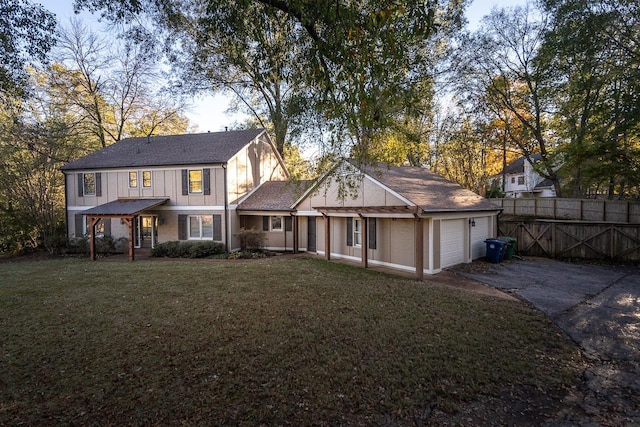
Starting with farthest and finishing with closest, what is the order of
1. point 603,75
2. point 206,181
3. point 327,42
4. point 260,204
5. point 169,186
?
point 260,204 → point 169,186 → point 206,181 → point 603,75 → point 327,42

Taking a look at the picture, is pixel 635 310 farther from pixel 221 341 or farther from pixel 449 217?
pixel 221 341

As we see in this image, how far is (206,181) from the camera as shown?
53.0 feet

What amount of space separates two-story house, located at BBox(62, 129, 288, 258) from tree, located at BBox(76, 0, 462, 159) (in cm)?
852

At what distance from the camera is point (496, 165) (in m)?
32.1

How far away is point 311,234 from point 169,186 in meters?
8.10

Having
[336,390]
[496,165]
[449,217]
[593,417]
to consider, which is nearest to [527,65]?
[449,217]

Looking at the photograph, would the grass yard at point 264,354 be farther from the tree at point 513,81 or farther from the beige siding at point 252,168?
the tree at point 513,81

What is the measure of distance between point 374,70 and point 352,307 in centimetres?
481

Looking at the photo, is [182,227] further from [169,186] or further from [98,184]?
[98,184]

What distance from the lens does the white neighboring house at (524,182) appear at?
32.1m

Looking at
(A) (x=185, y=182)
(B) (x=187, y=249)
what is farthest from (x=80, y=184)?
(B) (x=187, y=249)

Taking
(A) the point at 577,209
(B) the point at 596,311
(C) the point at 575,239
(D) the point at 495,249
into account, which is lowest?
(B) the point at 596,311

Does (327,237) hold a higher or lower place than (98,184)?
lower

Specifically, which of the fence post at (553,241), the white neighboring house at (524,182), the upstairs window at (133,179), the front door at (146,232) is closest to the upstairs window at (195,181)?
the front door at (146,232)
